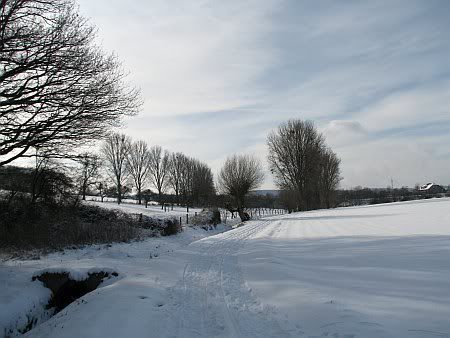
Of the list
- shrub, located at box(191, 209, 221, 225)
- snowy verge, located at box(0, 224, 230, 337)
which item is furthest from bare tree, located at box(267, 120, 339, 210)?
snowy verge, located at box(0, 224, 230, 337)

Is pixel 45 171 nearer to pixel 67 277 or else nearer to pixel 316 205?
pixel 67 277

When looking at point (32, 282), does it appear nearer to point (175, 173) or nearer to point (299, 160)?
point (299, 160)

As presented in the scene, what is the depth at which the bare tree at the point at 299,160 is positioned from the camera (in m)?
58.2

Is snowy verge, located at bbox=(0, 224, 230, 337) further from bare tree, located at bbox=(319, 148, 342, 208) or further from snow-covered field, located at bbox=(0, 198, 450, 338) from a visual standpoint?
bare tree, located at bbox=(319, 148, 342, 208)

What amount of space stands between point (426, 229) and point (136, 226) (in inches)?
786

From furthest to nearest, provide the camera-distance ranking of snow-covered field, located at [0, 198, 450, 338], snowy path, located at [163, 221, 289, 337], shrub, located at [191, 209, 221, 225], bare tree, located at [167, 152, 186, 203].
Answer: bare tree, located at [167, 152, 186, 203], shrub, located at [191, 209, 221, 225], snowy path, located at [163, 221, 289, 337], snow-covered field, located at [0, 198, 450, 338]

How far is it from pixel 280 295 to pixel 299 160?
51799 mm

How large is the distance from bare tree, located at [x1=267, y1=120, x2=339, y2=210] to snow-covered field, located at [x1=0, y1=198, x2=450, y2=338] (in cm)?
4561

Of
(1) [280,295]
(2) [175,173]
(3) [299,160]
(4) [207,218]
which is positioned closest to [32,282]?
(1) [280,295]

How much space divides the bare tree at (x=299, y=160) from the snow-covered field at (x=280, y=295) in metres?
45.6

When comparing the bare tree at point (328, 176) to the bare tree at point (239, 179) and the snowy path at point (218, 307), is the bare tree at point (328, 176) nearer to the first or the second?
the bare tree at point (239, 179)

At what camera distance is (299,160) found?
2292 inches

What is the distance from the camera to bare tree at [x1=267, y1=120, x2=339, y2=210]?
58188mm

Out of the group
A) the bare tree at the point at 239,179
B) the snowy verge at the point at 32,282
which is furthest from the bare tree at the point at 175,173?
the snowy verge at the point at 32,282
